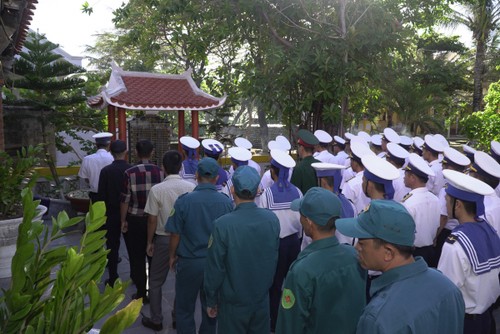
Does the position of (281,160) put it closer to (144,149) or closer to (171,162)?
(171,162)

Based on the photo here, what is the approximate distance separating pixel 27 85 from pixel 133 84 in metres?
2.98

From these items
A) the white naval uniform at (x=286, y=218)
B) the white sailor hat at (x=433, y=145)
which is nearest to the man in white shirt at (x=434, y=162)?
the white sailor hat at (x=433, y=145)

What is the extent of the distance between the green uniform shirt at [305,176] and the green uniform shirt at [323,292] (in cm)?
325

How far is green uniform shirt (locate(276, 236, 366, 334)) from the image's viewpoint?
2223mm

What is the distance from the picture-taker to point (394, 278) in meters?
1.77

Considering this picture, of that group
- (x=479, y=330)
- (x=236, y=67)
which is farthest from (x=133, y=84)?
(x=479, y=330)

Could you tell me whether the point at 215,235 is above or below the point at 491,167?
below

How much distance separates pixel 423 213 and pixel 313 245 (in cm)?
227

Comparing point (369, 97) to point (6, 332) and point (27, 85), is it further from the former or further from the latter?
point (6, 332)

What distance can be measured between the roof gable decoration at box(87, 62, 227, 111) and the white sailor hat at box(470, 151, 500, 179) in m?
5.95

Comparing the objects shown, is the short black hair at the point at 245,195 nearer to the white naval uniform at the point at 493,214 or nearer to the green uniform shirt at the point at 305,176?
the white naval uniform at the point at 493,214

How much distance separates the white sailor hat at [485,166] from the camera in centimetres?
447

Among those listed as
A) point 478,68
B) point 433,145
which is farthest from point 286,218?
point 478,68

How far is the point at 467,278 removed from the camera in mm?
2832
